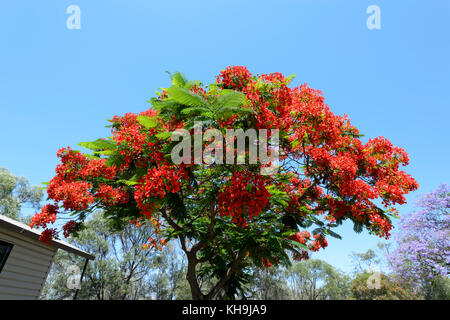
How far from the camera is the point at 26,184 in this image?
2761 cm

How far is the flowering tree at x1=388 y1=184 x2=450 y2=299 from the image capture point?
1597cm

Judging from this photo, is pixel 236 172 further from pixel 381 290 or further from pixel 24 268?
pixel 381 290

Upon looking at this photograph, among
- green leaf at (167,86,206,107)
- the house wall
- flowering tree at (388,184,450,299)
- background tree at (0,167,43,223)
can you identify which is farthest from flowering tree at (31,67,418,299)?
background tree at (0,167,43,223)

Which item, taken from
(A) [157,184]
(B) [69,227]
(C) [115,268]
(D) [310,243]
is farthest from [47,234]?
(C) [115,268]

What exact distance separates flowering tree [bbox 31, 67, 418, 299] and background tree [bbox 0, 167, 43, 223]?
23.1 m

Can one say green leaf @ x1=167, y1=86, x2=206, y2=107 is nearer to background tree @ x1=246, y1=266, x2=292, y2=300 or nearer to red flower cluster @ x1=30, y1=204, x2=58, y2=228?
red flower cluster @ x1=30, y1=204, x2=58, y2=228

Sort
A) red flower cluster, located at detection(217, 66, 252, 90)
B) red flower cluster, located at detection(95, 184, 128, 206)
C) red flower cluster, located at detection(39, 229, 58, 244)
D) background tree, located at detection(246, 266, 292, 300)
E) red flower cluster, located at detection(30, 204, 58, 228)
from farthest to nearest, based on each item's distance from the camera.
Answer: background tree, located at detection(246, 266, 292, 300) → red flower cluster, located at detection(39, 229, 58, 244) → red flower cluster, located at detection(30, 204, 58, 228) → red flower cluster, located at detection(95, 184, 128, 206) → red flower cluster, located at detection(217, 66, 252, 90)

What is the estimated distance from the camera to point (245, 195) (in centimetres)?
439

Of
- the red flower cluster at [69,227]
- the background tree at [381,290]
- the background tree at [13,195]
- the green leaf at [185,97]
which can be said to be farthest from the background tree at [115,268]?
the background tree at [381,290]

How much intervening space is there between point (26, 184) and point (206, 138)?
3177 cm

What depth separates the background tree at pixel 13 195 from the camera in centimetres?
2342

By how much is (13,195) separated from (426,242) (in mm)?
36594

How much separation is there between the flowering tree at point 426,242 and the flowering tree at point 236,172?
12720 millimetres

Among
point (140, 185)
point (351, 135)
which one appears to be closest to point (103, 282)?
point (140, 185)
